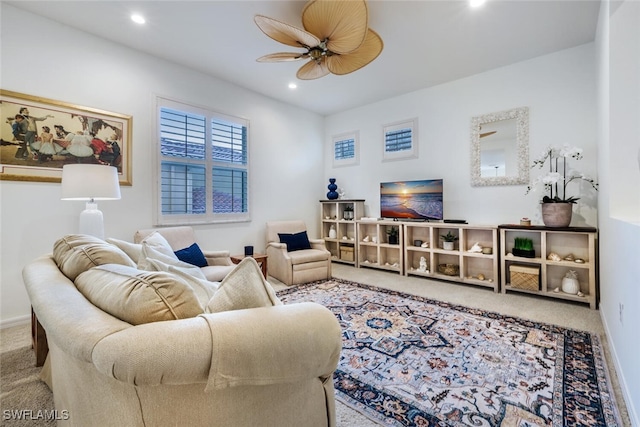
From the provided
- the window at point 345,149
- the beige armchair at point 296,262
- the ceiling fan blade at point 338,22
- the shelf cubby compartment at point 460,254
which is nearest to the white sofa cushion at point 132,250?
the beige armchair at point 296,262

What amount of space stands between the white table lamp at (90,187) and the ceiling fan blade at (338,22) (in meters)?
2.26

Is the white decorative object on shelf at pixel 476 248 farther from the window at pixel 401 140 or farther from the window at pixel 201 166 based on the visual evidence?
the window at pixel 201 166

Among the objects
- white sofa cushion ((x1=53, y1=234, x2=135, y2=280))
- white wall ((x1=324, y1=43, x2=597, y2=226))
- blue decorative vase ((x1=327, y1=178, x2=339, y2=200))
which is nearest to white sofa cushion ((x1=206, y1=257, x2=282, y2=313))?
white sofa cushion ((x1=53, y1=234, x2=135, y2=280))

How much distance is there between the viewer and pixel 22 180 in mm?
2773

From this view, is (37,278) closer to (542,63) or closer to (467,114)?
(467,114)

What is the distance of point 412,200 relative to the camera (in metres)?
4.57

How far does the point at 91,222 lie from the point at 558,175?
4.88 metres

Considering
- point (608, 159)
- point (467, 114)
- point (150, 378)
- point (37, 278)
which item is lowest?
point (150, 378)

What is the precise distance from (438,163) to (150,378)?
15.2 ft

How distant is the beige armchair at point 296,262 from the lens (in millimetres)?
4039

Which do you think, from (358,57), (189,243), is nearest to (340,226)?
(189,243)

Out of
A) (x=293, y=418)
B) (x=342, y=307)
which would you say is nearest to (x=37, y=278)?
(x=293, y=418)

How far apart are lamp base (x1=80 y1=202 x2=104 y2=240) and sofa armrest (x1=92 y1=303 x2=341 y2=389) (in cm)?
245

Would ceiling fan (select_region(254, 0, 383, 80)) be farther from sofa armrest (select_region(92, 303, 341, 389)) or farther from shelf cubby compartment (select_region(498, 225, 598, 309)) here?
shelf cubby compartment (select_region(498, 225, 598, 309))
